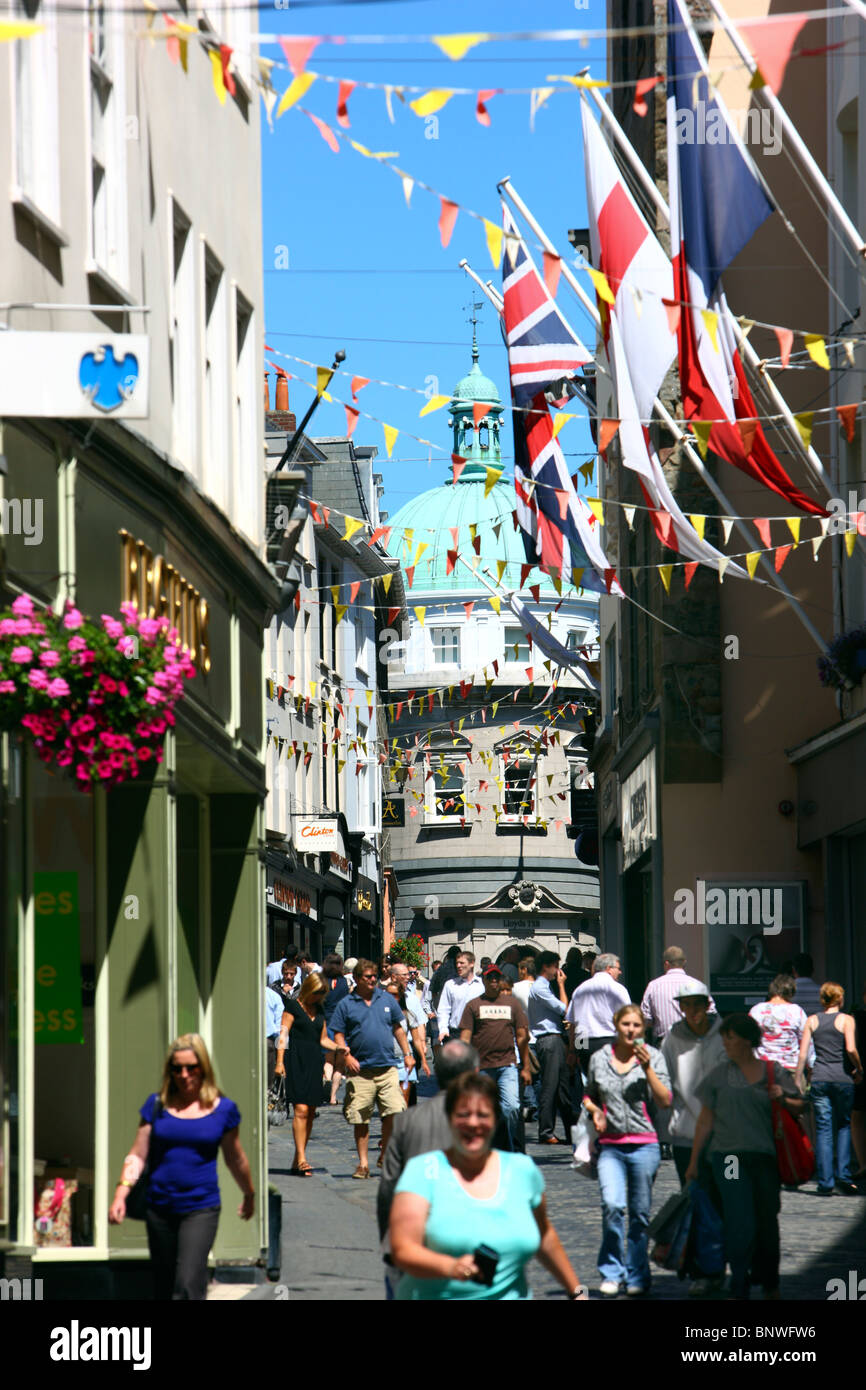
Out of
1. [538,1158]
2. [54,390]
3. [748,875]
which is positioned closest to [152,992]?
[54,390]

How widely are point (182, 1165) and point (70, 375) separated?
333cm

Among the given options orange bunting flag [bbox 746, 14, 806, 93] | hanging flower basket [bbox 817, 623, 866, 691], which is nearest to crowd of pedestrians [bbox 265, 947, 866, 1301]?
hanging flower basket [bbox 817, 623, 866, 691]

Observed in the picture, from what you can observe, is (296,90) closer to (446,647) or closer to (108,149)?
(108,149)

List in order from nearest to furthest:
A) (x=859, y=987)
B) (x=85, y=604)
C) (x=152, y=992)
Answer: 1. (x=85, y=604)
2. (x=152, y=992)
3. (x=859, y=987)

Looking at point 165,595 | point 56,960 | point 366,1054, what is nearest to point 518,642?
point 366,1054

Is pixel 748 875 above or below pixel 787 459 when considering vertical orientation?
below

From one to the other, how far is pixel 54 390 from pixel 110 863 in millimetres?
3083

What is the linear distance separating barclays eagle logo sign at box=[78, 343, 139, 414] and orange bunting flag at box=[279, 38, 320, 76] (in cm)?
142

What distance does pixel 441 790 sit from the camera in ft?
251

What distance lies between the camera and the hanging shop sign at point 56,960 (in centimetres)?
982

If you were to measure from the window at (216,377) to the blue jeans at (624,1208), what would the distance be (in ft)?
16.6

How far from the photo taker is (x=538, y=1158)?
59.6 feet
